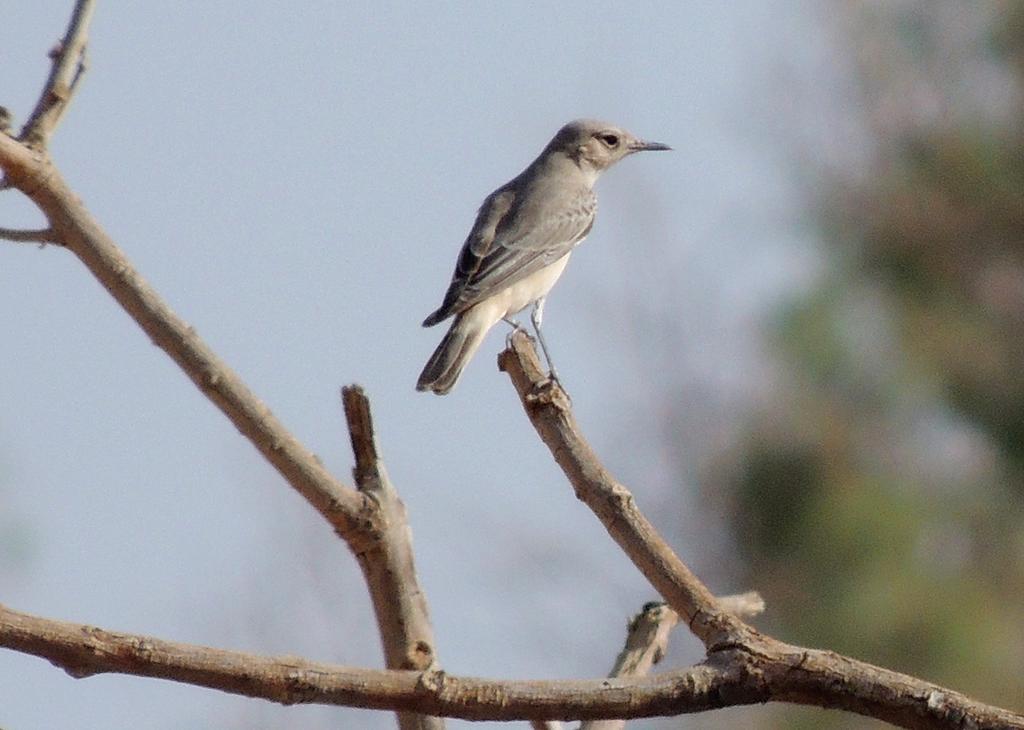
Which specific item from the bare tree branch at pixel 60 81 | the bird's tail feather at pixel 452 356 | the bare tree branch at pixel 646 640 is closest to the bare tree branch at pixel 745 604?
the bare tree branch at pixel 646 640

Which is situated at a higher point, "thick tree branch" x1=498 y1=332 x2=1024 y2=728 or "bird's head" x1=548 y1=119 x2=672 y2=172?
"bird's head" x1=548 y1=119 x2=672 y2=172

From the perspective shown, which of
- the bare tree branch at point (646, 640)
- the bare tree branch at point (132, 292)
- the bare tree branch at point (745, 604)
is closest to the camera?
the bare tree branch at point (132, 292)

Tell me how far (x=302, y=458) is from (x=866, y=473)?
41.2 ft

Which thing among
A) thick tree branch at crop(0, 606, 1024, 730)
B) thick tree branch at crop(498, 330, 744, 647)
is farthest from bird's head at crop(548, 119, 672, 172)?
thick tree branch at crop(0, 606, 1024, 730)

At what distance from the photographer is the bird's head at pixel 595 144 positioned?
8.78 metres

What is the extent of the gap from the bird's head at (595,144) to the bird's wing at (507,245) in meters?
0.47

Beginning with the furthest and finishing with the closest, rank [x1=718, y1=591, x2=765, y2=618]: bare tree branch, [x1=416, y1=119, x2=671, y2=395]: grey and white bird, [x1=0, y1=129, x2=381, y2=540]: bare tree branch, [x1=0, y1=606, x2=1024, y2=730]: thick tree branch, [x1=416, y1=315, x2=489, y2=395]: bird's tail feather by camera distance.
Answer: [x1=416, y1=119, x2=671, y2=395]: grey and white bird < [x1=416, y1=315, x2=489, y2=395]: bird's tail feather < [x1=718, y1=591, x2=765, y2=618]: bare tree branch < [x1=0, y1=129, x2=381, y2=540]: bare tree branch < [x1=0, y1=606, x2=1024, y2=730]: thick tree branch

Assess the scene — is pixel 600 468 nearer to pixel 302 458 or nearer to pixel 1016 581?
pixel 302 458

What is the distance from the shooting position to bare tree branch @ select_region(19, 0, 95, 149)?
3.52 metres

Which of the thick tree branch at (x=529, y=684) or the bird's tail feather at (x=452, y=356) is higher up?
the bird's tail feather at (x=452, y=356)

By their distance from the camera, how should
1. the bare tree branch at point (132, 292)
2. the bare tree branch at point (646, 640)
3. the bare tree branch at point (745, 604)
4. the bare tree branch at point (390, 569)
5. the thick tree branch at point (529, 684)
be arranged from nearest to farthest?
the thick tree branch at point (529, 684)
the bare tree branch at point (132, 292)
the bare tree branch at point (390, 569)
the bare tree branch at point (646, 640)
the bare tree branch at point (745, 604)

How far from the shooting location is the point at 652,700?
9.33 ft

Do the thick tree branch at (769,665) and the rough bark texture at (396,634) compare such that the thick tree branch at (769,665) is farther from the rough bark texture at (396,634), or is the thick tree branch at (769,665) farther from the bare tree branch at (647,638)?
the bare tree branch at (647,638)

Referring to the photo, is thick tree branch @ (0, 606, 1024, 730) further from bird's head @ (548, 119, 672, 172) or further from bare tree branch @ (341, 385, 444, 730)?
bird's head @ (548, 119, 672, 172)
